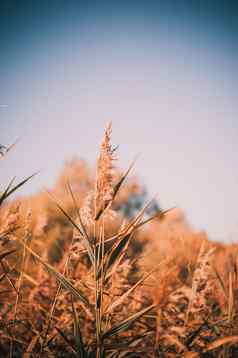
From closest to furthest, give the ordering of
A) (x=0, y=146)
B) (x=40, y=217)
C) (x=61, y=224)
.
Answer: (x=0, y=146)
(x=40, y=217)
(x=61, y=224)

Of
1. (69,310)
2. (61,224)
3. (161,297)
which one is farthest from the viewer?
(61,224)

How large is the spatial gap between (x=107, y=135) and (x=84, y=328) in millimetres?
1700

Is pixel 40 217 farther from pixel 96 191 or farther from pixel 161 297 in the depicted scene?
pixel 161 297

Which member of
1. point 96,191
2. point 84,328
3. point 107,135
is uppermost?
point 107,135

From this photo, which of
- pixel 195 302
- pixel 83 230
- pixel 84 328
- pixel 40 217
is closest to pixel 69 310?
pixel 84 328

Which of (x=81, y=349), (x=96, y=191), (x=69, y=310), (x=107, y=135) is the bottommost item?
(x=69, y=310)

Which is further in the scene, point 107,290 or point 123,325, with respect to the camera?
point 107,290

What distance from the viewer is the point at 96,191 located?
113cm

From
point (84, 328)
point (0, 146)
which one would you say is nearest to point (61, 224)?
point (84, 328)

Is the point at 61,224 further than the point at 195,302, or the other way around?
the point at 61,224

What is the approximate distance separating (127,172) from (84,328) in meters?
1.54

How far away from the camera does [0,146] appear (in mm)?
1312

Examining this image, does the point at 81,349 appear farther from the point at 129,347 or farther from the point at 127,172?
the point at 127,172

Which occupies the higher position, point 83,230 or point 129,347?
point 83,230
